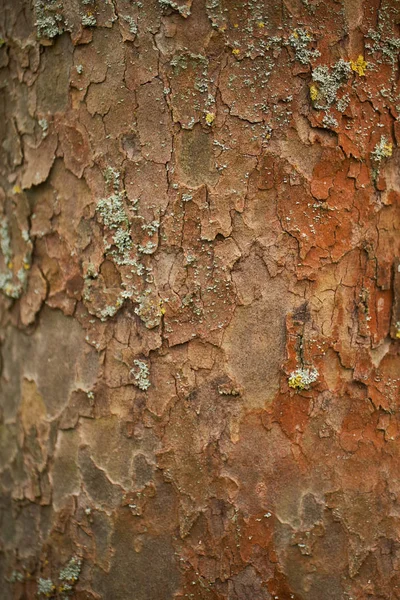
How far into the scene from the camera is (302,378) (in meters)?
1.45

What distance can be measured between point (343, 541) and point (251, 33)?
1260mm

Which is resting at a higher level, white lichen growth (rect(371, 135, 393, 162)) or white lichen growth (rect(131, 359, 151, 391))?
white lichen growth (rect(371, 135, 393, 162))

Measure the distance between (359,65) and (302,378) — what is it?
768 millimetres

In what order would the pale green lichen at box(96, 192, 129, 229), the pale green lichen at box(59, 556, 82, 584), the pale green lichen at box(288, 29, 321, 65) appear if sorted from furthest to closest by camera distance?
the pale green lichen at box(59, 556, 82, 584), the pale green lichen at box(96, 192, 129, 229), the pale green lichen at box(288, 29, 321, 65)

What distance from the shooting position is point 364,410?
148cm

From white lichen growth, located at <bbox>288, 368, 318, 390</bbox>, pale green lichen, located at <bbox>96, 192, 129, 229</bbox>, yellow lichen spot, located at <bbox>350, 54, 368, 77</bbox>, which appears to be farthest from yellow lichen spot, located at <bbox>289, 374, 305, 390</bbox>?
yellow lichen spot, located at <bbox>350, 54, 368, 77</bbox>

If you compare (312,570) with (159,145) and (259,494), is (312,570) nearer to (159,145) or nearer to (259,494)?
(259,494)

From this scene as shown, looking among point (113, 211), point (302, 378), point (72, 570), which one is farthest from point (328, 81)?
point (72, 570)

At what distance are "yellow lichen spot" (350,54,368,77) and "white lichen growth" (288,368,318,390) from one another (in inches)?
28.7

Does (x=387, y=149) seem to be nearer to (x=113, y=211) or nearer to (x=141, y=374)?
(x=113, y=211)

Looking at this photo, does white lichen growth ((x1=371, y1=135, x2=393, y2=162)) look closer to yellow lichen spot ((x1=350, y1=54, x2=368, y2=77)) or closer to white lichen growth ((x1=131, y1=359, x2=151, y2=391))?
yellow lichen spot ((x1=350, y1=54, x2=368, y2=77))

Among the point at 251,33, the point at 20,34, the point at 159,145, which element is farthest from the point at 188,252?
the point at 20,34

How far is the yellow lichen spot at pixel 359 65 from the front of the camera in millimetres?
1395

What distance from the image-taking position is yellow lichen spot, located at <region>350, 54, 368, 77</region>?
54.9 inches
